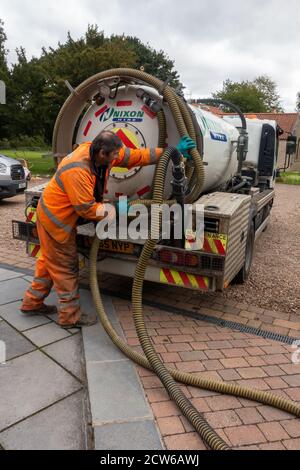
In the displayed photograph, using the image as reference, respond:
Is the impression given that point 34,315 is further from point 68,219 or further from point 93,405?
point 93,405

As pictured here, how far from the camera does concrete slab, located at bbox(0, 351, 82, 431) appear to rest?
7.88 ft

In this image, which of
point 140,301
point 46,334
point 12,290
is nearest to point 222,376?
point 140,301

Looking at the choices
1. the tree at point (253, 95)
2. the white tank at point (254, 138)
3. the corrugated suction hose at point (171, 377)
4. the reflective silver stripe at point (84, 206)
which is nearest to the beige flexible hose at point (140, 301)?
the corrugated suction hose at point (171, 377)

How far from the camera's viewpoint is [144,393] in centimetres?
260

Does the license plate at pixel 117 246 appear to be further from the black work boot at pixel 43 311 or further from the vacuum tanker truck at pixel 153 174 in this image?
the black work boot at pixel 43 311

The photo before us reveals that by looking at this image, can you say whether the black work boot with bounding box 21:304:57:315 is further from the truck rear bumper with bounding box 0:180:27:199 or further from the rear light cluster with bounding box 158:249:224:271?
the truck rear bumper with bounding box 0:180:27:199

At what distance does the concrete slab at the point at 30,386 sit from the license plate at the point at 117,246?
1180 millimetres

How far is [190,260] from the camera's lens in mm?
3406

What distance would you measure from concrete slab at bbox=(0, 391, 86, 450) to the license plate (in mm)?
1575

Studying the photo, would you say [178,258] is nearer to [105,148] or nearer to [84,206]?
[84,206]

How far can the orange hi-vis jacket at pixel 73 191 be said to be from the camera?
10.2 ft

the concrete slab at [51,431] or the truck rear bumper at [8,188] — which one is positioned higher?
the truck rear bumper at [8,188]

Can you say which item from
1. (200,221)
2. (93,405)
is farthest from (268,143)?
(93,405)
